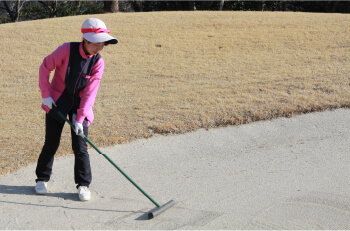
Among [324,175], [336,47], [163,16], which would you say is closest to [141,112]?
[324,175]

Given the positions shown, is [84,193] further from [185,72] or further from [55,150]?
[185,72]

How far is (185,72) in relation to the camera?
8.50 meters

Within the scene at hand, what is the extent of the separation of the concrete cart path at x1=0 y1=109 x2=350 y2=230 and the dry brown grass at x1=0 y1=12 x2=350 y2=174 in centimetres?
41

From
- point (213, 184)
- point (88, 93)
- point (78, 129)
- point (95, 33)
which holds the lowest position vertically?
point (213, 184)

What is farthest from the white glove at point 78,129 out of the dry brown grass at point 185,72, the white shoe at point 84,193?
the dry brown grass at point 185,72

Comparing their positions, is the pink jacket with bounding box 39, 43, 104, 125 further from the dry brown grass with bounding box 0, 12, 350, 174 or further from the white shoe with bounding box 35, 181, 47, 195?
the dry brown grass with bounding box 0, 12, 350, 174

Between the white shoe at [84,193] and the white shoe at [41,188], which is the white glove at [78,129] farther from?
the white shoe at [41,188]

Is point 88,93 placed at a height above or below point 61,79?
below

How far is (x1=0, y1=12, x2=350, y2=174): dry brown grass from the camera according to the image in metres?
6.00

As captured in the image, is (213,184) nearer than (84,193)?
No

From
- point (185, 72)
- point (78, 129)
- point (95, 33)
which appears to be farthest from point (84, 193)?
point (185, 72)

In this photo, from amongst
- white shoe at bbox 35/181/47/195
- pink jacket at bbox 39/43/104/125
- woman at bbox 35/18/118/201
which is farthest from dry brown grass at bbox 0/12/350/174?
pink jacket at bbox 39/43/104/125

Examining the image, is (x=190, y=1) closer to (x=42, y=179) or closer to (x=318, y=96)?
(x=318, y=96)

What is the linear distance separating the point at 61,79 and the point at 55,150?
688mm
